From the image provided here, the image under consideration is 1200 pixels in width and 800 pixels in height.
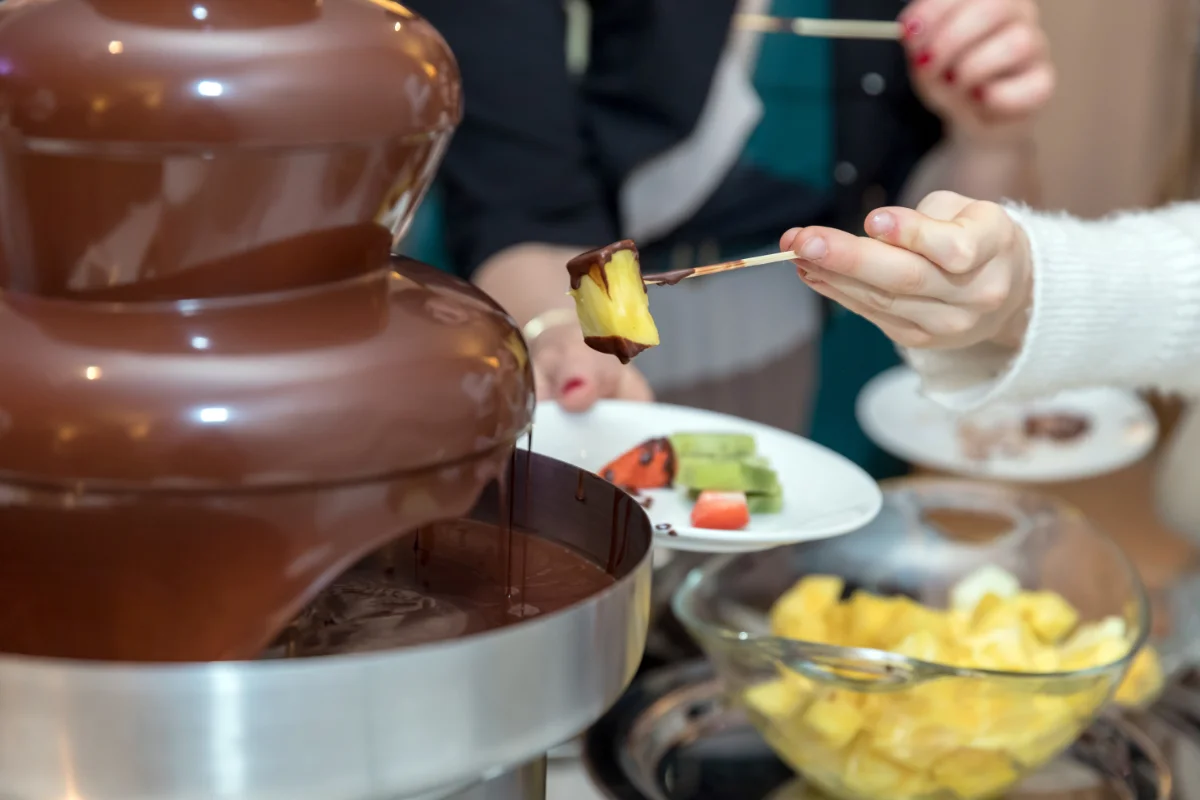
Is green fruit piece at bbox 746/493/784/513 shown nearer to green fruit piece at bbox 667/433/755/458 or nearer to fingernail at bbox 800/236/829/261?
Result: green fruit piece at bbox 667/433/755/458

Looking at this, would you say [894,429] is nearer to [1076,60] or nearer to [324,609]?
[1076,60]

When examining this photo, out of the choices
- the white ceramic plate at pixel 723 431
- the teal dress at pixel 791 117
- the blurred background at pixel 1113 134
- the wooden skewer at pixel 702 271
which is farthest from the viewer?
the blurred background at pixel 1113 134

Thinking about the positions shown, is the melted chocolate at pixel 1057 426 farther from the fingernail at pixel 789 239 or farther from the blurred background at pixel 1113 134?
the fingernail at pixel 789 239

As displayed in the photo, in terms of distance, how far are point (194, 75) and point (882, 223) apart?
0.37 meters

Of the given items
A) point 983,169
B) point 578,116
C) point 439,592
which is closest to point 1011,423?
point 983,169

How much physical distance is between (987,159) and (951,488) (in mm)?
511

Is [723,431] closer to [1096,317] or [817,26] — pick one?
[1096,317]

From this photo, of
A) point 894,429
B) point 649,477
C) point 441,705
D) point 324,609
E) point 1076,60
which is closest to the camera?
point 441,705

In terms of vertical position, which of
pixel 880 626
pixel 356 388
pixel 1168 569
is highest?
pixel 356 388

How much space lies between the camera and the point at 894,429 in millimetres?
1696

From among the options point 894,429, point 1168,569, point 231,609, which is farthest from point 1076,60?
point 231,609

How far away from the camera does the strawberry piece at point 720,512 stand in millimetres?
814

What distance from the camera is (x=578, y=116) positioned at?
137 cm

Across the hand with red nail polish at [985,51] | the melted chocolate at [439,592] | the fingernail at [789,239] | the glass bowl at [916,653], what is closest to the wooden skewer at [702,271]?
the fingernail at [789,239]
